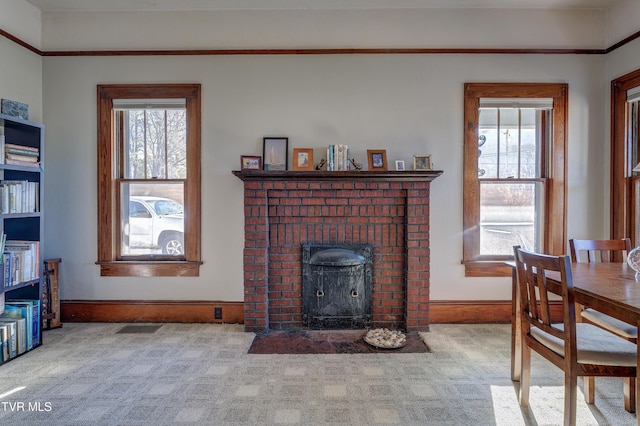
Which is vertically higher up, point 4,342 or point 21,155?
point 21,155

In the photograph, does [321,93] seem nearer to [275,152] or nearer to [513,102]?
[275,152]

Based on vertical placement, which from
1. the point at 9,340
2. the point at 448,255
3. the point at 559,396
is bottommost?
the point at 559,396

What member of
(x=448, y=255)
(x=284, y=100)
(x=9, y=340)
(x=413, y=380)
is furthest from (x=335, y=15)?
(x=9, y=340)

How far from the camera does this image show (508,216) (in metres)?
3.41

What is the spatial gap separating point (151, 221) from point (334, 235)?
186 centimetres

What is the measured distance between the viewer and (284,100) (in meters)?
3.32

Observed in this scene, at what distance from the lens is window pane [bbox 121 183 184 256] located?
341 cm

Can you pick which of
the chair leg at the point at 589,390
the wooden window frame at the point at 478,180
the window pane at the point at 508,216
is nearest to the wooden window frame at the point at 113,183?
the wooden window frame at the point at 478,180

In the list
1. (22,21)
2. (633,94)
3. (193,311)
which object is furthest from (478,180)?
(22,21)

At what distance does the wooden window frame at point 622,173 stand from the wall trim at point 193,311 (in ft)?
3.16

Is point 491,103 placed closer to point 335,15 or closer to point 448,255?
point 448,255

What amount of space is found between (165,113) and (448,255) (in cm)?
314

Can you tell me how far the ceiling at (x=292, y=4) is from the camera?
3.15 m

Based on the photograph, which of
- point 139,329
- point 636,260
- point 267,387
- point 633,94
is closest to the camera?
point 636,260
